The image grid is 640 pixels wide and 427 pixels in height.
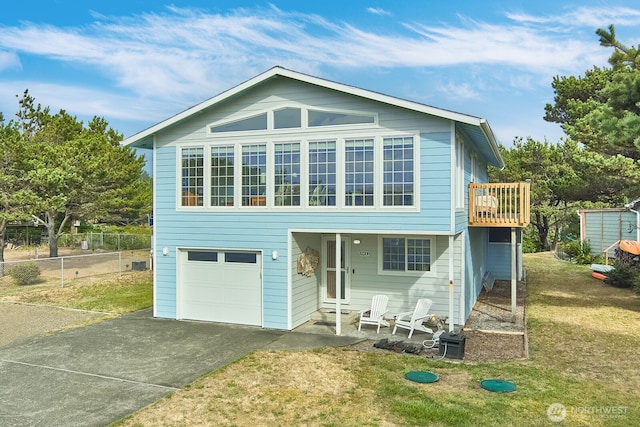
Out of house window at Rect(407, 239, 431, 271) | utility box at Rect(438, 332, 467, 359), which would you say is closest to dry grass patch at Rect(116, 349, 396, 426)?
utility box at Rect(438, 332, 467, 359)

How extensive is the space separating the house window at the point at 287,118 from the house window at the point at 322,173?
66cm

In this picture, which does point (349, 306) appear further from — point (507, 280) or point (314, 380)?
point (507, 280)

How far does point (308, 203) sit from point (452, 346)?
4.41 m

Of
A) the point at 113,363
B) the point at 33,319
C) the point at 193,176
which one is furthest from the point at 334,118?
the point at 33,319

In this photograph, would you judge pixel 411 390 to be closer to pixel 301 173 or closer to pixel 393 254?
pixel 393 254

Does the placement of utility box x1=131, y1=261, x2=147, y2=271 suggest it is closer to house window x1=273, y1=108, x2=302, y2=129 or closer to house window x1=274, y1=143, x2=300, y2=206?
house window x1=274, y1=143, x2=300, y2=206

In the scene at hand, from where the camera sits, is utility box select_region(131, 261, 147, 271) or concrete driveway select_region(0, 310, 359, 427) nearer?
concrete driveway select_region(0, 310, 359, 427)

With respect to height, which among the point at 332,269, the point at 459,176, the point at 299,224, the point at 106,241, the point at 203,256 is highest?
the point at 459,176

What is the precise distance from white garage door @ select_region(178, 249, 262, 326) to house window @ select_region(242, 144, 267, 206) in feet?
4.33

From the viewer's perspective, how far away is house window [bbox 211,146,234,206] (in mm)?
11289

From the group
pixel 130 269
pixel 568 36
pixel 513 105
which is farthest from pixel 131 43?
pixel 513 105

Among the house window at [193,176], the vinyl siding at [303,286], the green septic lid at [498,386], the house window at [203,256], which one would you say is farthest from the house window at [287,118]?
the green septic lid at [498,386]

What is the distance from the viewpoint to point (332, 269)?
1227 cm

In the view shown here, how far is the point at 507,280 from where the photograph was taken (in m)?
18.4
